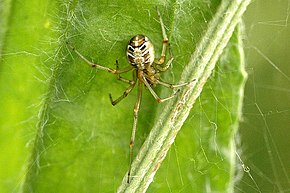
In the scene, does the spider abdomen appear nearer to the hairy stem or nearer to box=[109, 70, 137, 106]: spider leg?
box=[109, 70, 137, 106]: spider leg

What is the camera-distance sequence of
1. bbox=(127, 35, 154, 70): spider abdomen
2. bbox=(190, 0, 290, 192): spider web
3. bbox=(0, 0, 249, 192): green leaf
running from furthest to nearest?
bbox=(190, 0, 290, 192): spider web → bbox=(127, 35, 154, 70): spider abdomen → bbox=(0, 0, 249, 192): green leaf

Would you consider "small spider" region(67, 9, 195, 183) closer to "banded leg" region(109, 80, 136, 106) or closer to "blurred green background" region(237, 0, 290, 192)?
"banded leg" region(109, 80, 136, 106)

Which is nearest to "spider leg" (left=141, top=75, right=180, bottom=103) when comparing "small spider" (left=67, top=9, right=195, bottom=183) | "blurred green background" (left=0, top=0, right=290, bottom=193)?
"small spider" (left=67, top=9, right=195, bottom=183)

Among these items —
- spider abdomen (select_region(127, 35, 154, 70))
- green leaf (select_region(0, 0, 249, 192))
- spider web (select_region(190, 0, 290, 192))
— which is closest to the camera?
green leaf (select_region(0, 0, 249, 192))

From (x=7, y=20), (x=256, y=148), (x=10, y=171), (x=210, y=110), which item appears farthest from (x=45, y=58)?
(x=256, y=148)

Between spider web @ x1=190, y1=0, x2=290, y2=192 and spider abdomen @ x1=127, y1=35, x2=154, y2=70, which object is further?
spider web @ x1=190, y1=0, x2=290, y2=192

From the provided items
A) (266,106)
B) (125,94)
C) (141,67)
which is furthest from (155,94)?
(266,106)

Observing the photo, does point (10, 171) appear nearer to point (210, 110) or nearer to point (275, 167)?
point (210, 110)
